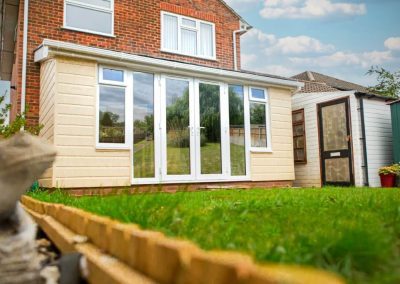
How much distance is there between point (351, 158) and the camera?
32.1 feet

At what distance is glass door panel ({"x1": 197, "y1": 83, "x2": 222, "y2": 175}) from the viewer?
317 inches

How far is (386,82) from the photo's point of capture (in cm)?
1847

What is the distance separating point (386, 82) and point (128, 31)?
1441 cm

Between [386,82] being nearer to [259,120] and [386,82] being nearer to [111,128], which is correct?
[259,120]

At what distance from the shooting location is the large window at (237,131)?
8.49 metres

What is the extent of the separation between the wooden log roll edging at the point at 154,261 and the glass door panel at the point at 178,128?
18.1 feet

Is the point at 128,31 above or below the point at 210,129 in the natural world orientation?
above

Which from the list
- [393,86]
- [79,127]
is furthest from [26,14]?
[393,86]

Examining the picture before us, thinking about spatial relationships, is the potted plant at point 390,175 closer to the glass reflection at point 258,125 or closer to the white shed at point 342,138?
the white shed at point 342,138

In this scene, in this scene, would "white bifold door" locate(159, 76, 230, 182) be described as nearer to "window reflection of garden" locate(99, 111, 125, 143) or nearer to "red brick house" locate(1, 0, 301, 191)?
"red brick house" locate(1, 0, 301, 191)

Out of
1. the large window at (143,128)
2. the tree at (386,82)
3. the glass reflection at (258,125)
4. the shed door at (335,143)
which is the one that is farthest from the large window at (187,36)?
the tree at (386,82)

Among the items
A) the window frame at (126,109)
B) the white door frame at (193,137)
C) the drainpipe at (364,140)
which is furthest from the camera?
the drainpipe at (364,140)

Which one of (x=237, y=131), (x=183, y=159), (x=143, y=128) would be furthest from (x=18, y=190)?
(x=237, y=131)

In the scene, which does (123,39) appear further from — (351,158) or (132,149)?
(351,158)
